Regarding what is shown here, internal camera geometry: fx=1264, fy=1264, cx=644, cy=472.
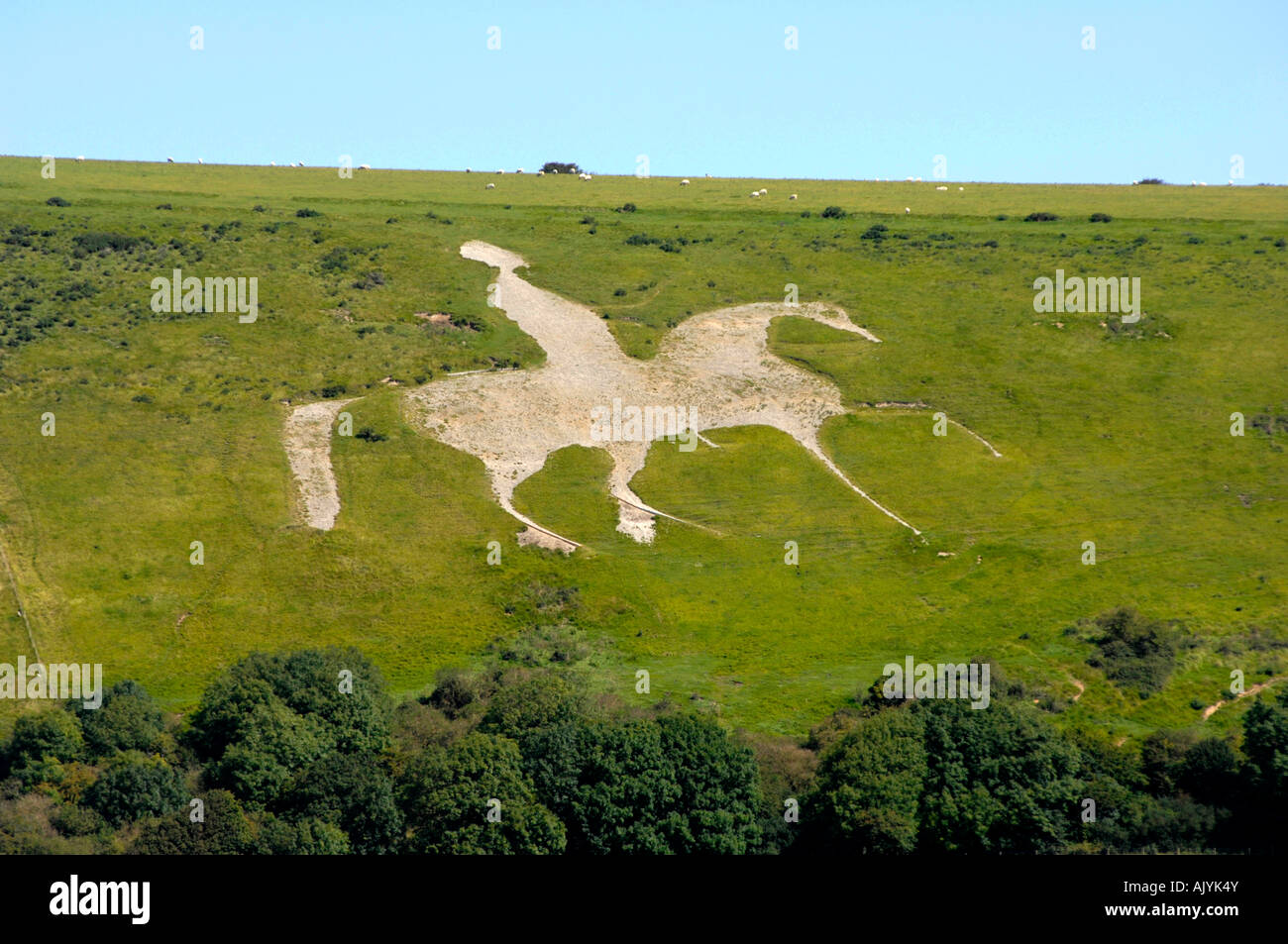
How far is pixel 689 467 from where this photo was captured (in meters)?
96.6

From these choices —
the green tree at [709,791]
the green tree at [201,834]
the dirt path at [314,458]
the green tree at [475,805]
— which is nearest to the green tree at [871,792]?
the green tree at [709,791]

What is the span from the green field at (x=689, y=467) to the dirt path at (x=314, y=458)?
48.1 inches

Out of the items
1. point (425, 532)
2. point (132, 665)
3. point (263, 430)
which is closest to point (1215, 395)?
point (425, 532)

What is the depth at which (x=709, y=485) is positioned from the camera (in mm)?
94312

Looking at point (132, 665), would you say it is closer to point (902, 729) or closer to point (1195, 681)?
point (902, 729)

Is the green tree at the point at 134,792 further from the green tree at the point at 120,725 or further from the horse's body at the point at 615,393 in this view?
the horse's body at the point at 615,393

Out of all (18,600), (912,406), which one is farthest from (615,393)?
(18,600)

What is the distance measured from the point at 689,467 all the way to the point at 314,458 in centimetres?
2842

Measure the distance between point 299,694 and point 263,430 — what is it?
35919 mm

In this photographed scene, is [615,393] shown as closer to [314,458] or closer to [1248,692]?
[314,458]

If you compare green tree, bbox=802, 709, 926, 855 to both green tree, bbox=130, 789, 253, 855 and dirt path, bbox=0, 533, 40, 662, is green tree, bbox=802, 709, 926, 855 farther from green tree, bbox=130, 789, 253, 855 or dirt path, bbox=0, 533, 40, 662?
dirt path, bbox=0, 533, 40, 662

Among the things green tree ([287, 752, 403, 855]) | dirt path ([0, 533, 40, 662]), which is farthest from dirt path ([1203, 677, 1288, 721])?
dirt path ([0, 533, 40, 662])

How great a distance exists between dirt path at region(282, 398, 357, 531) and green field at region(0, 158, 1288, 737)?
1221 millimetres

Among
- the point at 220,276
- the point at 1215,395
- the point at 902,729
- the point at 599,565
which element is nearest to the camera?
the point at 902,729
